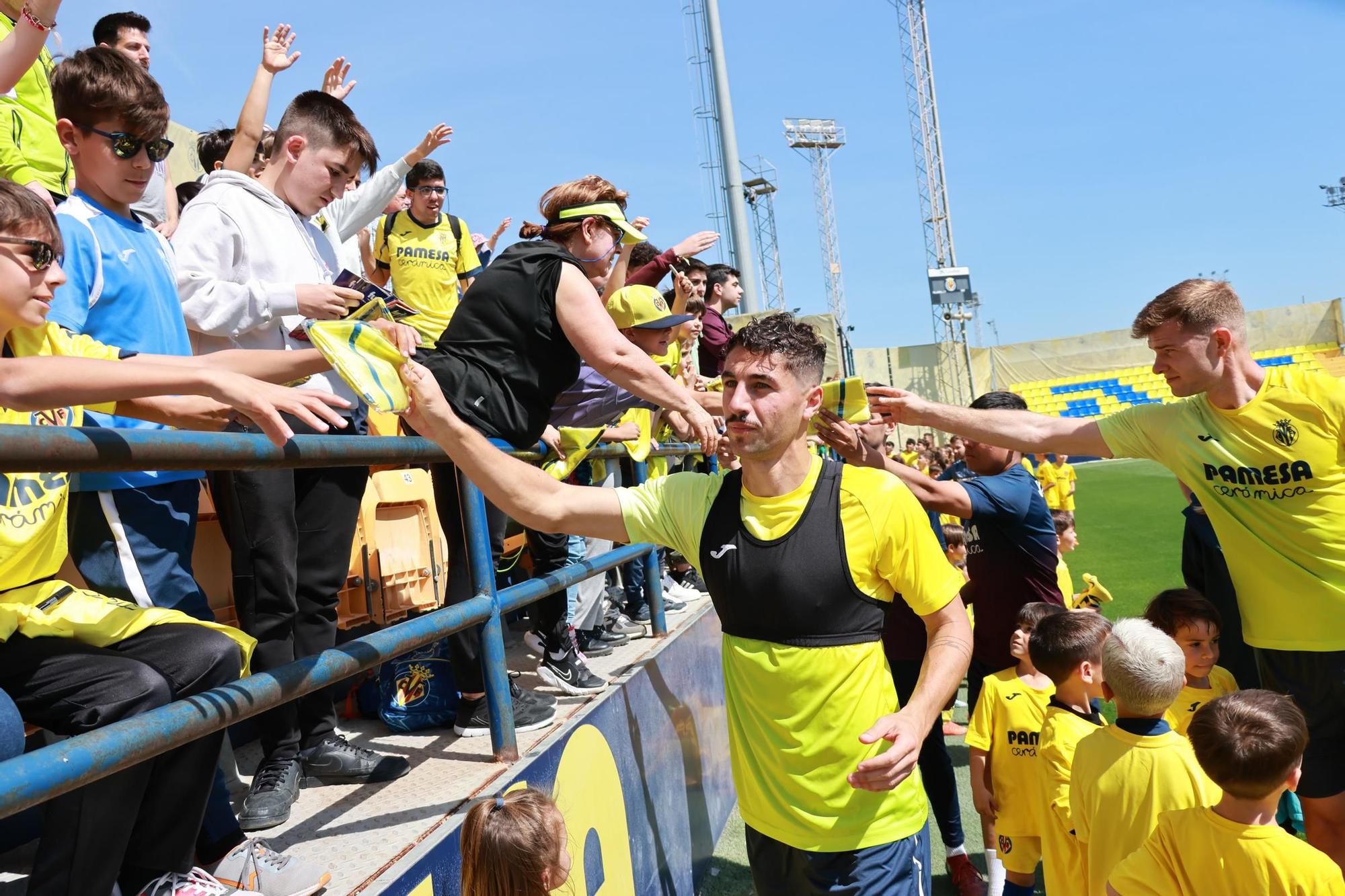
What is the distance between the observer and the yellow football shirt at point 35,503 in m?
1.87

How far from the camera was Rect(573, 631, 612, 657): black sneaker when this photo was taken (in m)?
4.52

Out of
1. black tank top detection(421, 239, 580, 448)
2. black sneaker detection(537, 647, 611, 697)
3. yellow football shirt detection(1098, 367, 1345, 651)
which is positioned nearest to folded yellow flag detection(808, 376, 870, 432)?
black tank top detection(421, 239, 580, 448)

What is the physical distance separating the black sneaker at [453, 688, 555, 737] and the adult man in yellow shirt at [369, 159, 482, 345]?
3.32m

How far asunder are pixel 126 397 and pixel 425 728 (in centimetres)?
196

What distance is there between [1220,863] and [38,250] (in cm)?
290

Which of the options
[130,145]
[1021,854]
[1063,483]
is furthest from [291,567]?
[1063,483]

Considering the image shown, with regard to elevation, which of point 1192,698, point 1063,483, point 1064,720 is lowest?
point 1063,483

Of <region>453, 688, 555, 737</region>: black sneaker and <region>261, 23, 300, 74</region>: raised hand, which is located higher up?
<region>261, 23, 300, 74</region>: raised hand

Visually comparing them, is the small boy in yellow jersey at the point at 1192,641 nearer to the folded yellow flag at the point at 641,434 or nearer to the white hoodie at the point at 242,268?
the folded yellow flag at the point at 641,434

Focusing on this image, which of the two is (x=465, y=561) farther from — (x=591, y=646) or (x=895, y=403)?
(x=591, y=646)

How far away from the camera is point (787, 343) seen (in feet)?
8.64

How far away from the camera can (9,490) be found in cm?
188

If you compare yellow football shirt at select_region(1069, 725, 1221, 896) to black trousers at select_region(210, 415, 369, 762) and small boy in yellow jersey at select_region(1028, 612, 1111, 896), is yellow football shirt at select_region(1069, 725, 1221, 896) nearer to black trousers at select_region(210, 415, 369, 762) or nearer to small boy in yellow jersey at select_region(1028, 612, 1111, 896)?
small boy in yellow jersey at select_region(1028, 612, 1111, 896)

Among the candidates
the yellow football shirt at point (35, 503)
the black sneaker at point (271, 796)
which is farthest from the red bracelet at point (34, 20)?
the black sneaker at point (271, 796)
